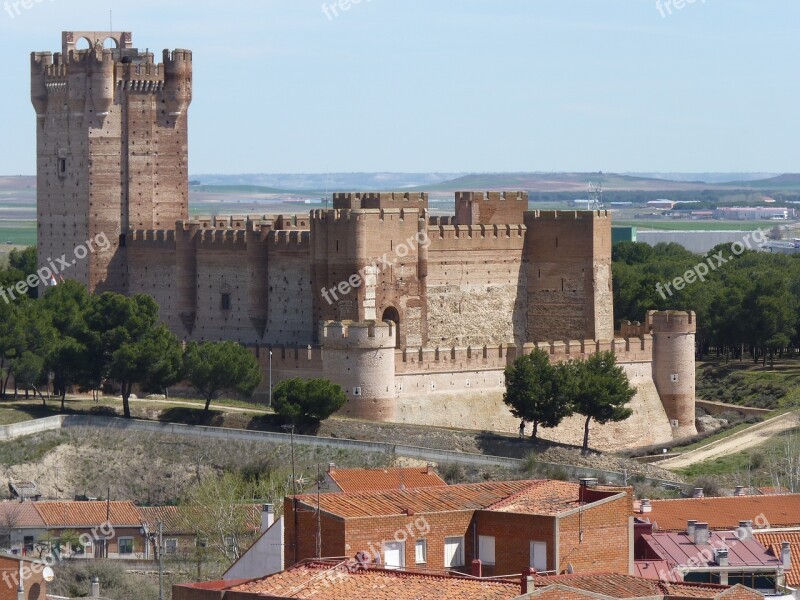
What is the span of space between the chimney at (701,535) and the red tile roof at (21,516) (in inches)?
757

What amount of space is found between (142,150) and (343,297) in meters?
10.5

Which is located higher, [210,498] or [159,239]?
[159,239]

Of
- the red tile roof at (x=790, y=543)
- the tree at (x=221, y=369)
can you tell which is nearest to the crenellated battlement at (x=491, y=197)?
the tree at (x=221, y=369)

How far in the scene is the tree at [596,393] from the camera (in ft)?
197

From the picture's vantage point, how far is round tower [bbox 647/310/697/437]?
64.6 metres

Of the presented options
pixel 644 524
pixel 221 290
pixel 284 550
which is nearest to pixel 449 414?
pixel 221 290

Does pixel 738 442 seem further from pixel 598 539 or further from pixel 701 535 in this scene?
pixel 598 539

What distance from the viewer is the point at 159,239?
67.7 meters

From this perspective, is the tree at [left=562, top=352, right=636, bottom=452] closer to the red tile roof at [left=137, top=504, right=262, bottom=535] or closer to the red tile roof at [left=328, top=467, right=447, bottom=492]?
the red tile roof at [left=137, top=504, right=262, bottom=535]

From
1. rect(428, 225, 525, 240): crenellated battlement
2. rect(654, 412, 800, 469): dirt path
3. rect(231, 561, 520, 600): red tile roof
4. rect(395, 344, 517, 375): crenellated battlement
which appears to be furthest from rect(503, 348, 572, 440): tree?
rect(231, 561, 520, 600): red tile roof

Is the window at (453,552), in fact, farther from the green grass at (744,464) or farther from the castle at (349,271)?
the castle at (349,271)

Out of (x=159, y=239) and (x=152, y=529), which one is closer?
(x=152, y=529)

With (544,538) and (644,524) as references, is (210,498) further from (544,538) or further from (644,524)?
(544,538)

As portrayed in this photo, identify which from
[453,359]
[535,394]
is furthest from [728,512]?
[453,359]
